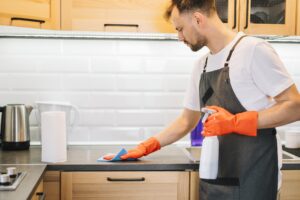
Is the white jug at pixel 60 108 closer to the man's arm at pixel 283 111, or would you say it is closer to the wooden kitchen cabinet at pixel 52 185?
the wooden kitchen cabinet at pixel 52 185

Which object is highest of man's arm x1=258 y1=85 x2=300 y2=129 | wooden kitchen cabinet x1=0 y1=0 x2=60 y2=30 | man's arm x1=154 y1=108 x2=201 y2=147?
wooden kitchen cabinet x1=0 y1=0 x2=60 y2=30

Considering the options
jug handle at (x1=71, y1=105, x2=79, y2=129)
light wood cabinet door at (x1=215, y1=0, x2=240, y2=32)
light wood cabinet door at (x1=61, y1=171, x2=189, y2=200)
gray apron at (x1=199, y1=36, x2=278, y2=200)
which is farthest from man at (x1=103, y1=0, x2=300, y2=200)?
jug handle at (x1=71, y1=105, x2=79, y2=129)

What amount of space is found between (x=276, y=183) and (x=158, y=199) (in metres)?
0.53

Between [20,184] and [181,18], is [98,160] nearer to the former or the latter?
[20,184]

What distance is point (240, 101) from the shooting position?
177 cm

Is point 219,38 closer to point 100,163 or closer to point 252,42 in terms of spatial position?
point 252,42

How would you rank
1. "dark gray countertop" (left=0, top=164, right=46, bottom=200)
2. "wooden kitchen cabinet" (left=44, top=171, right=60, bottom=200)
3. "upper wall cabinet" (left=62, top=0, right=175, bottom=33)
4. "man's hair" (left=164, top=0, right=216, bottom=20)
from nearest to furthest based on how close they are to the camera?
"dark gray countertop" (left=0, top=164, right=46, bottom=200) < "man's hair" (left=164, top=0, right=216, bottom=20) < "wooden kitchen cabinet" (left=44, top=171, right=60, bottom=200) < "upper wall cabinet" (left=62, top=0, right=175, bottom=33)

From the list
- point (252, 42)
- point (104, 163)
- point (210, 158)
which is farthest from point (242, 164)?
point (104, 163)

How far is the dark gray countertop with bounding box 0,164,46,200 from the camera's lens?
142cm

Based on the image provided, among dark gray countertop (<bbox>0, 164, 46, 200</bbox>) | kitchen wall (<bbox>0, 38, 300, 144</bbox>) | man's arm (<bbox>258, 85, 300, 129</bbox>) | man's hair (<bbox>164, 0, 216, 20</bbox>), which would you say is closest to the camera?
dark gray countertop (<bbox>0, 164, 46, 200</bbox>)

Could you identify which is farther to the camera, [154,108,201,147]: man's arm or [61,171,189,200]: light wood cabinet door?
[154,108,201,147]: man's arm

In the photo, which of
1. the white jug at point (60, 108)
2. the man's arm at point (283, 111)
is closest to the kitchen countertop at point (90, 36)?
the white jug at point (60, 108)

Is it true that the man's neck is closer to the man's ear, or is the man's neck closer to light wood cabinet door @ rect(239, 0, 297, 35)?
the man's ear

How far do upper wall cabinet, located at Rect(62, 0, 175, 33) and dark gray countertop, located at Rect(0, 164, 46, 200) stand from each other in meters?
0.67
